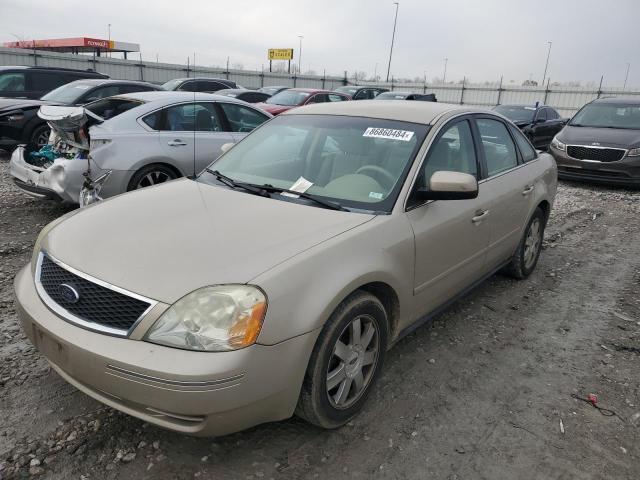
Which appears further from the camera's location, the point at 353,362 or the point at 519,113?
the point at 519,113

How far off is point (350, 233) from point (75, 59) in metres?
26.6

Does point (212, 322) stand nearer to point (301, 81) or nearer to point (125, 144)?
point (125, 144)

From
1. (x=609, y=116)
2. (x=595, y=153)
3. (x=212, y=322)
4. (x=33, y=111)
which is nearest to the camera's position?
(x=212, y=322)

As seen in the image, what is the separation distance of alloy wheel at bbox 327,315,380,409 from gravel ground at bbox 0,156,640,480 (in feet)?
0.65

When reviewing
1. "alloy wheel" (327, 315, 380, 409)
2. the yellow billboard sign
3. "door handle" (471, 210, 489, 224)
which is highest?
the yellow billboard sign

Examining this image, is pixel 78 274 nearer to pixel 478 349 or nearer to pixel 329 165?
pixel 329 165

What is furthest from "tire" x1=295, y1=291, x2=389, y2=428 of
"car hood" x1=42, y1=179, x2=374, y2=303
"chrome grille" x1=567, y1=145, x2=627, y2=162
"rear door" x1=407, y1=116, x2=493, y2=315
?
"chrome grille" x1=567, y1=145, x2=627, y2=162

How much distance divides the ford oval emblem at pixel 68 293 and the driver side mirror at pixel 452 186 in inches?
76.9

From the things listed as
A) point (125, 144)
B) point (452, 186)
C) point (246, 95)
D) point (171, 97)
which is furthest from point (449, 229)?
point (246, 95)

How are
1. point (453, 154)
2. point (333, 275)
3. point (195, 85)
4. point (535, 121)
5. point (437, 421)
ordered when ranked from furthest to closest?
point (195, 85), point (535, 121), point (453, 154), point (437, 421), point (333, 275)

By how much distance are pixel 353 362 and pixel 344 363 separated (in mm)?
89

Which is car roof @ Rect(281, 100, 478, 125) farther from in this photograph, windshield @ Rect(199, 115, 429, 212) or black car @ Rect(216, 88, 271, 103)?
black car @ Rect(216, 88, 271, 103)

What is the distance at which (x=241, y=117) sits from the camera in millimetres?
6809

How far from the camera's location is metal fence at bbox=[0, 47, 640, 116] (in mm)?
24188
